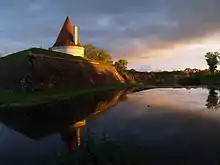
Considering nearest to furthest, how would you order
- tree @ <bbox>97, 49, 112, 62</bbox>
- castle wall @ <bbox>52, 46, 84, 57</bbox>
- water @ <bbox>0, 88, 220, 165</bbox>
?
water @ <bbox>0, 88, 220, 165</bbox>, castle wall @ <bbox>52, 46, 84, 57</bbox>, tree @ <bbox>97, 49, 112, 62</bbox>

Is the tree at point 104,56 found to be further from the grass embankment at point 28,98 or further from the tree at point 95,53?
the grass embankment at point 28,98

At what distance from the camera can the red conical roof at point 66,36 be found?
8500cm

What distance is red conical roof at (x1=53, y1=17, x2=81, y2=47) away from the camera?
85000 millimetres

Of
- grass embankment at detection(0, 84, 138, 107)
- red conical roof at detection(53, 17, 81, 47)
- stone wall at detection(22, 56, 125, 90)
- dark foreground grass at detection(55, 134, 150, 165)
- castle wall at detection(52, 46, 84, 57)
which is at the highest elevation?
red conical roof at detection(53, 17, 81, 47)

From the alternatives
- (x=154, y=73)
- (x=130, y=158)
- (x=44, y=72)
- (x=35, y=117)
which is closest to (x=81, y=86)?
(x=44, y=72)

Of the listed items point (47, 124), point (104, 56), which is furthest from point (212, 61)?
point (47, 124)

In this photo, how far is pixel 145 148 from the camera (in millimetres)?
11906

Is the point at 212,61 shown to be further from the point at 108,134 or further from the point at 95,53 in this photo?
the point at 108,134

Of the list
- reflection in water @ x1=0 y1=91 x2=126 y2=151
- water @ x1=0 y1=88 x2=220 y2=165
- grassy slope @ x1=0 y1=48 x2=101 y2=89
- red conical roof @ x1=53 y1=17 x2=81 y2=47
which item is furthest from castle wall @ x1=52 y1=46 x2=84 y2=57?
water @ x1=0 y1=88 x2=220 y2=165

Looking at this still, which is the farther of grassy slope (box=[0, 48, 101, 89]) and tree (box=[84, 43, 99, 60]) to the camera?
tree (box=[84, 43, 99, 60])

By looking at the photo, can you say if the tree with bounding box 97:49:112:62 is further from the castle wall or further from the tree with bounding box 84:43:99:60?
the castle wall

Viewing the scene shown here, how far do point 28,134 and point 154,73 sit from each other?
108702mm

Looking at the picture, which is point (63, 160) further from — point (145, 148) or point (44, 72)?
point (44, 72)

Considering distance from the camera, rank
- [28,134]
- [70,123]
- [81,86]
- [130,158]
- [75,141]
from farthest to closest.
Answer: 1. [81,86]
2. [70,123]
3. [28,134]
4. [75,141]
5. [130,158]
